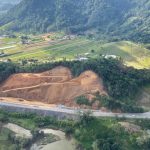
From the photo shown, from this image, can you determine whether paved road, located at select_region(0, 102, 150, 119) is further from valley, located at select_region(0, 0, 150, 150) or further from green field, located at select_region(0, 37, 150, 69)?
green field, located at select_region(0, 37, 150, 69)

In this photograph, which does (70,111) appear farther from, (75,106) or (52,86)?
(52,86)

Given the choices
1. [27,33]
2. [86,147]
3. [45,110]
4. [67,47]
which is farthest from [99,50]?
[86,147]

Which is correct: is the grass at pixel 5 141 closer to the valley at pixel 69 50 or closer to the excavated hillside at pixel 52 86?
the excavated hillside at pixel 52 86

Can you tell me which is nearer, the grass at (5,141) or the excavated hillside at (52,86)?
the grass at (5,141)

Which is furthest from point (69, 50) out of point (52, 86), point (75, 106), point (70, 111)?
point (70, 111)

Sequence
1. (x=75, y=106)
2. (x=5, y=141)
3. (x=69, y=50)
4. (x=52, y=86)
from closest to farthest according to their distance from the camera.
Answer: (x=5, y=141) → (x=75, y=106) → (x=52, y=86) → (x=69, y=50)

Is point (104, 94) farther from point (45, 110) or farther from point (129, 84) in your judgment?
point (45, 110)

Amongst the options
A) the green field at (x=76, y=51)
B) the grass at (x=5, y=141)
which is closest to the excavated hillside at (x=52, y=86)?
the grass at (x=5, y=141)
